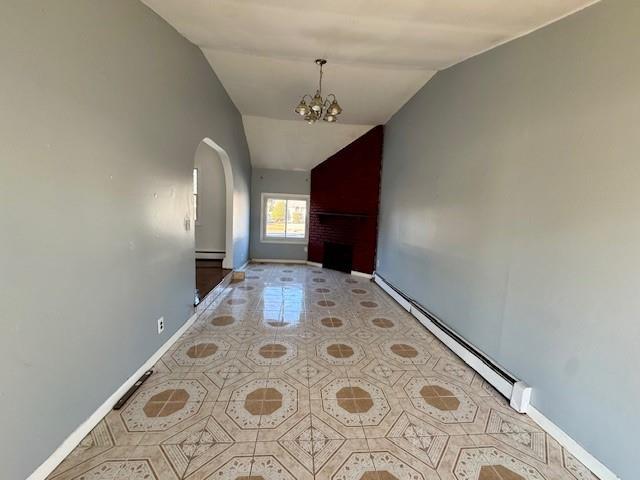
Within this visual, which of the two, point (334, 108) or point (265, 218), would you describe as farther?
point (265, 218)

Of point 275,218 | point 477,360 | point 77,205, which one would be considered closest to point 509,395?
point 477,360

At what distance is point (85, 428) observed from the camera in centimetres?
153

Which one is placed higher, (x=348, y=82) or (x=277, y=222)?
(x=348, y=82)

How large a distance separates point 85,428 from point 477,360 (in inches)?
107

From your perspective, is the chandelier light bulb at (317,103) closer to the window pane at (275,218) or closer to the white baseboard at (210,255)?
the white baseboard at (210,255)

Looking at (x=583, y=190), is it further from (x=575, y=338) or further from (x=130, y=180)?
(x=130, y=180)

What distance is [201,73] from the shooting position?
114 inches

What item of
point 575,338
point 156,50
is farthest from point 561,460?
point 156,50

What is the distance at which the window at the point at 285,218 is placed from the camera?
671 centimetres

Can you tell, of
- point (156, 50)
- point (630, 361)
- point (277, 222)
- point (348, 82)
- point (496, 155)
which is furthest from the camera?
point (277, 222)

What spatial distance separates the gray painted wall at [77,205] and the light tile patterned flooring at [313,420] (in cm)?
32

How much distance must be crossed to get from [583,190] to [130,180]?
277 cm

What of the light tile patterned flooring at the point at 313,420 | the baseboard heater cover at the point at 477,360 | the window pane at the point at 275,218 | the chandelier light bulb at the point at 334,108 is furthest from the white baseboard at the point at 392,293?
the window pane at the point at 275,218

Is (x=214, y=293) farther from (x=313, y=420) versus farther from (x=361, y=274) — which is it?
(x=361, y=274)
